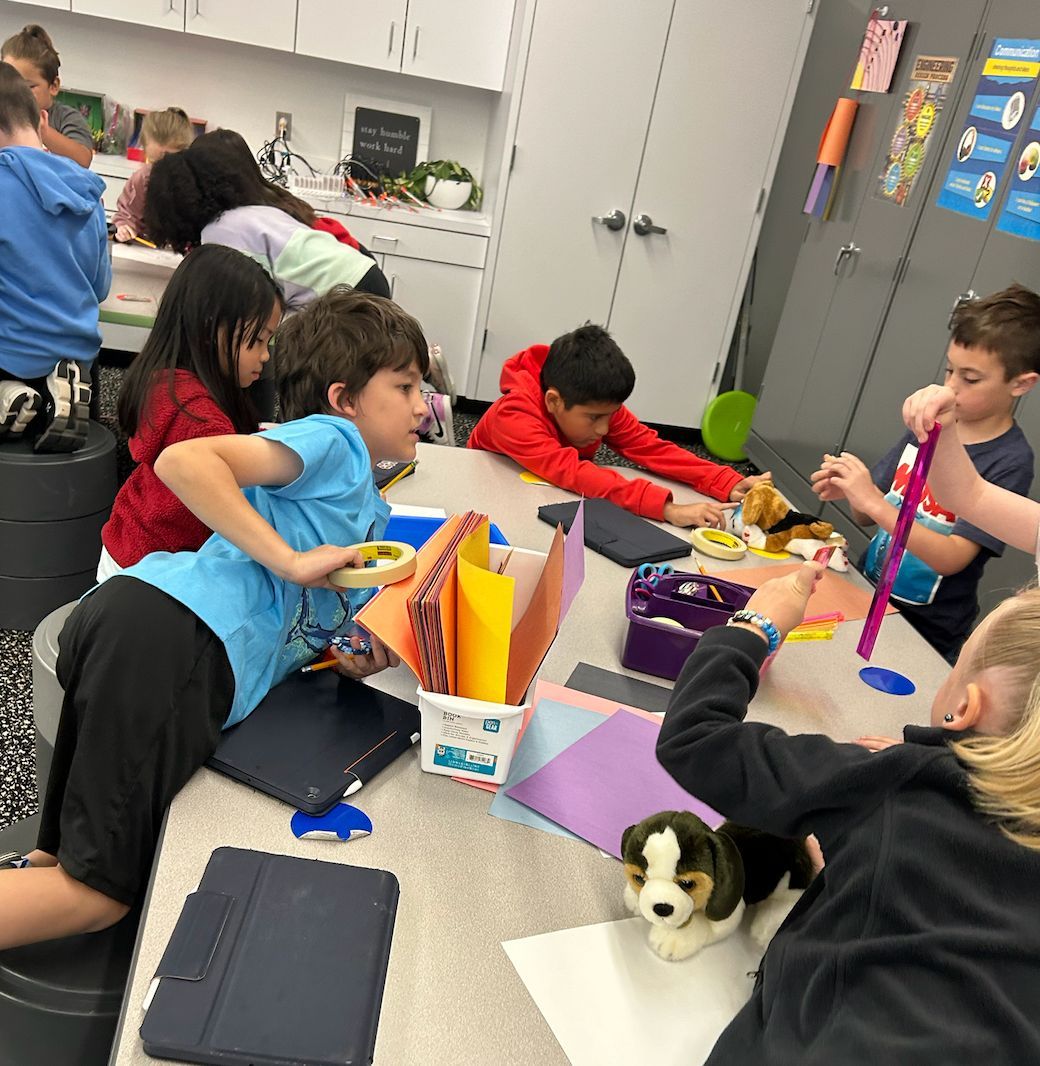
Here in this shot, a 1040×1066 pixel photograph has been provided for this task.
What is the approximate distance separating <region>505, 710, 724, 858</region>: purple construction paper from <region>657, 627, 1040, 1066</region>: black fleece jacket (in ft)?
0.62

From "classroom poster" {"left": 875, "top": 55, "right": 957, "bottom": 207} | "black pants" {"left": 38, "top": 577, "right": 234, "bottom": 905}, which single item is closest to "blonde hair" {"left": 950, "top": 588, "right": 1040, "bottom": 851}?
"black pants" {"left": 38, "top": 577, "right": 234, "bottom": 905}

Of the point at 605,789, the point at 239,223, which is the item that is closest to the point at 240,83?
the point at 239,223

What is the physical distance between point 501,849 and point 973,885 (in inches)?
18.2

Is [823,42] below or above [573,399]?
above

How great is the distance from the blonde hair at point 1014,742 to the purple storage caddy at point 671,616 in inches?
21.1

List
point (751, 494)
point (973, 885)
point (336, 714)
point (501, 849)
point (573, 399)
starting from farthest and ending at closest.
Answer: point (573, 399) → point (751, 494) → point (336, 714) → point (501, 849) → point (973, 885)

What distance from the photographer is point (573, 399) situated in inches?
84.5

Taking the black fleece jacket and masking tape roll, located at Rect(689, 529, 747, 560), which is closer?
the black fleece jacket

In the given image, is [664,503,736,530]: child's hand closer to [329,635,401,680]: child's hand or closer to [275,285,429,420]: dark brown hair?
[275,285,429,420]: dark brown hair

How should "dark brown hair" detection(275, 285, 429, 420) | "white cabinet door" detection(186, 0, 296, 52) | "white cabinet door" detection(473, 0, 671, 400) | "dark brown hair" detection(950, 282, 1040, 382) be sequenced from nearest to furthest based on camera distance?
"dark brown hair" detection(275, 285, 429, 420)
"dark brown hair" detection(950, 282, 1040, 382)
"white cabinet door" detection(473, 0, 671, 400)
"white cabinet door" detection(186, 0, 296, 52)

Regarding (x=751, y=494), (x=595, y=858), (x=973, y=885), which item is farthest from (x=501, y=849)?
(x=751, y=494)

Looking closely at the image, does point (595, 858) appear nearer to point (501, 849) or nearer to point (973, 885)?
point (501, 849)

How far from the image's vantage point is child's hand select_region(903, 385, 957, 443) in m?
1.28

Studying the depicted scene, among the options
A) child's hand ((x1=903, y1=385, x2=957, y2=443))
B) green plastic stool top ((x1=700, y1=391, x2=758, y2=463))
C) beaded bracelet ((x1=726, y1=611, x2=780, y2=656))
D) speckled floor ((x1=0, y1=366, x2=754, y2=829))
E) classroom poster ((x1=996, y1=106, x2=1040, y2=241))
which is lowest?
speckled floor ((x1=0, y1=366, x2=754, y2=829))
